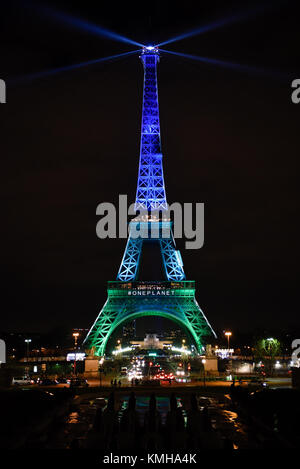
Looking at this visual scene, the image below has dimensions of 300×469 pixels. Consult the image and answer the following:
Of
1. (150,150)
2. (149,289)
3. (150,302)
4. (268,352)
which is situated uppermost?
(150,150)

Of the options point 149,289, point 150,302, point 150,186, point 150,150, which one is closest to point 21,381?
point 150,302

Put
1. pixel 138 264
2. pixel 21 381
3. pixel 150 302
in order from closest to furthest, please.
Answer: pixel 21 381, pixel 150 302, pixel 138 264

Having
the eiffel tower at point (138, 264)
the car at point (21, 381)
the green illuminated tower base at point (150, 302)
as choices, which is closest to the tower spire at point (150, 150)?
the eiffel tower at point (138, 264)

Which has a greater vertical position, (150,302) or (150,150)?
(150,150)

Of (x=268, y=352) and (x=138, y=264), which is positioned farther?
(x=138, y=264)

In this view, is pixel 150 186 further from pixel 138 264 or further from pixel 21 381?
pixel 21 381

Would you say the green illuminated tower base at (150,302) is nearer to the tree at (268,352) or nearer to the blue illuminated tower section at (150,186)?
the blue illuminated tower section at (150,186)
